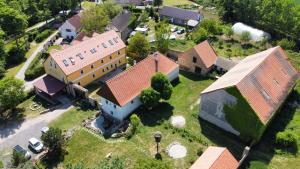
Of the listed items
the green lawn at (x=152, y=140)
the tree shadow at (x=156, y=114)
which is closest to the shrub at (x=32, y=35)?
the green lawn at (x=152, y=140)

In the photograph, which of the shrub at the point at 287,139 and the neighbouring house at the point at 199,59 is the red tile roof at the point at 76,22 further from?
the shrub at the point at 287,139

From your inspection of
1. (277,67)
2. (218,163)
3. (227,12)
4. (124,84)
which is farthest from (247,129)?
(227,12)

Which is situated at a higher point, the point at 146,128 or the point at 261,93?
the point at 261,93

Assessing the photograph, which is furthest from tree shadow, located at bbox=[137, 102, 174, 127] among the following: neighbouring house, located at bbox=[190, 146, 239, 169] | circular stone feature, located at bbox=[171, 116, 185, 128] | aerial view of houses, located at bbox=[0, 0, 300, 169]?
neighbouring house, located at bbox=[190, 146, 239, 169]

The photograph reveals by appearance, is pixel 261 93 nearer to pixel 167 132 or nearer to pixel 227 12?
pixel 167 132

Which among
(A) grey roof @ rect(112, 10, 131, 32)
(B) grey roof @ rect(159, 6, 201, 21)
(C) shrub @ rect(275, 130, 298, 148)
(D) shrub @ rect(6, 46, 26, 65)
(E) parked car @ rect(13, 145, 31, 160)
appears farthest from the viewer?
(B) grey roof @ rect(159, 6, 201, 21)

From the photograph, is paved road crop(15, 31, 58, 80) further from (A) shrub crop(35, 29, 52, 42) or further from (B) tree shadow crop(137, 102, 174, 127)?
(B) tree shadow crop(137, 102, 174, 127)

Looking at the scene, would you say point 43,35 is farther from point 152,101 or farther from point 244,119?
point 244,119
